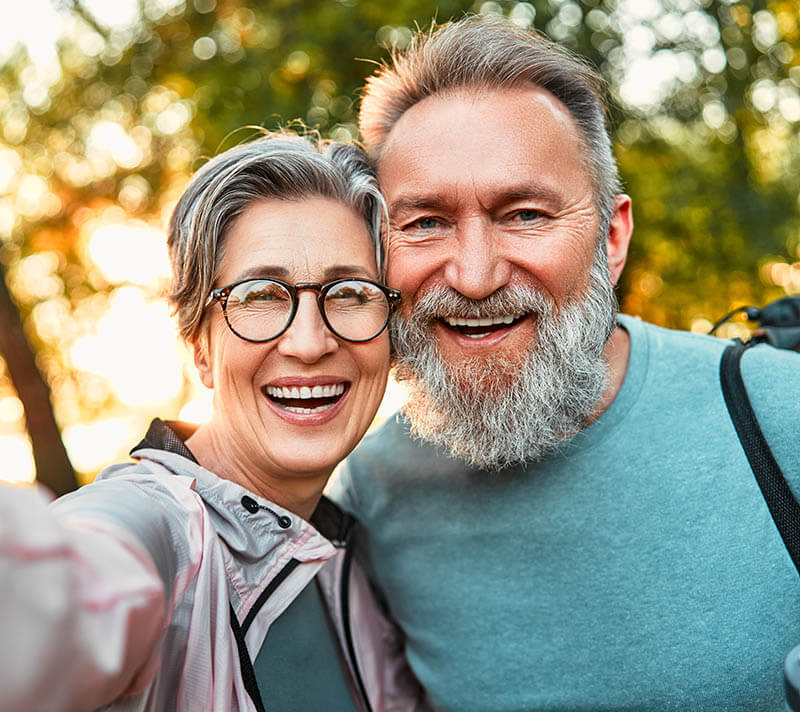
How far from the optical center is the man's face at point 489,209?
2.36 m

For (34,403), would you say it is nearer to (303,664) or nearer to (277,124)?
(277,124)

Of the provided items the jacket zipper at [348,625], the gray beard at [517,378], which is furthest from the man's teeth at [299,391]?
the jacket zipper at [348,625]

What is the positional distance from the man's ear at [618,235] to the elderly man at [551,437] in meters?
0.08

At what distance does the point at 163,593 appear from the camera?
124cm

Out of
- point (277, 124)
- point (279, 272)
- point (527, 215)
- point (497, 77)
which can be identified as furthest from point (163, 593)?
point (277, 124)

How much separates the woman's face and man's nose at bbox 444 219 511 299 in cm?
28

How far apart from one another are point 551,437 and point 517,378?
218 millimetres

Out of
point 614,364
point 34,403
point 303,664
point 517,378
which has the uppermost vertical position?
point 517,378

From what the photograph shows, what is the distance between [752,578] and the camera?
2273 mm

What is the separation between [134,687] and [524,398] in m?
1.46

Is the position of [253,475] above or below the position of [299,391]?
below

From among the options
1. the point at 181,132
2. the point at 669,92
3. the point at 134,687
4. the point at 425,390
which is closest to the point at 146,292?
the point at 181,132

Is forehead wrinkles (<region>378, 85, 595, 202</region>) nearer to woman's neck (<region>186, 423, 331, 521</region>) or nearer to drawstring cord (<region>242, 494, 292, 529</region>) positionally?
woman's neck (<region>186, 423, 331, 521</region>)

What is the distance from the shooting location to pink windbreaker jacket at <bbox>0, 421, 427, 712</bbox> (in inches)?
39.5
